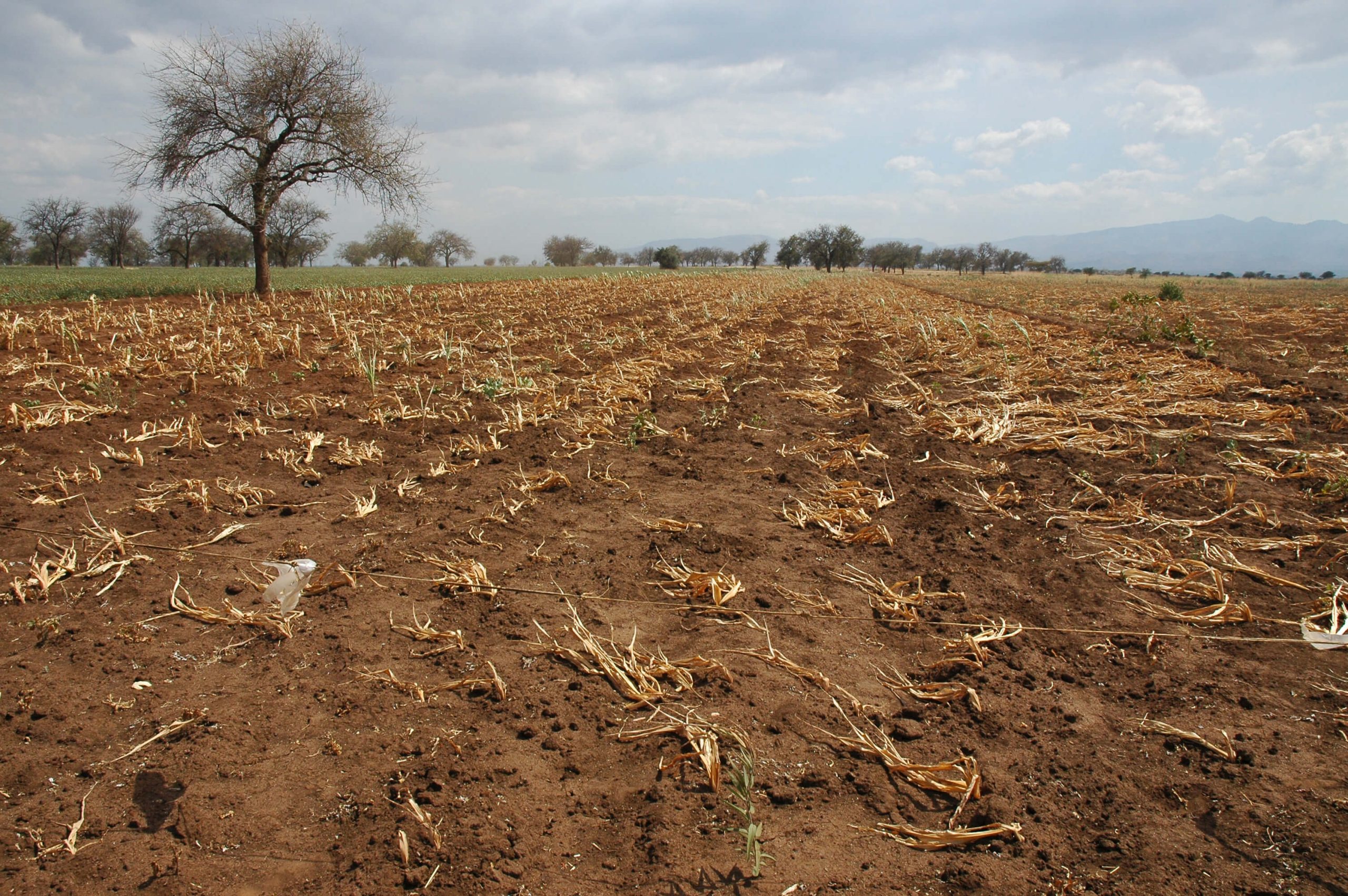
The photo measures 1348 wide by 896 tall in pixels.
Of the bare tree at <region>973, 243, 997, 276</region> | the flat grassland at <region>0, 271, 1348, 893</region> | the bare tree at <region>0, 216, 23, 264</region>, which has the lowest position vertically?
the flat grassland at <region>0, 271, 1348, 893</region>

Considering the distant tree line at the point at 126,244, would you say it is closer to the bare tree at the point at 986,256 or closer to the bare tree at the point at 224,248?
the bare tree at the point at 224,248

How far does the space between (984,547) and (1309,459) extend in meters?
3.35

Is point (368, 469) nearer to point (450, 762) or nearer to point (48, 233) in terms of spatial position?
point (450, 762)

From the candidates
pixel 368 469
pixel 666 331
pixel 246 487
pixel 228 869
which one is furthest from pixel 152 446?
pixel 666 331

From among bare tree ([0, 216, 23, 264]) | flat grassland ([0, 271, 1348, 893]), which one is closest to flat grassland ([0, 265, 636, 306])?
flat grassland ([0, 271, 1348, 893])

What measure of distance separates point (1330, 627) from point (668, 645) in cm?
310

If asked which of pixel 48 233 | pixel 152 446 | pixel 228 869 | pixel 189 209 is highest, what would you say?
pixel 48 233

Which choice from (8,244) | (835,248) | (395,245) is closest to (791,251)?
(835,248)

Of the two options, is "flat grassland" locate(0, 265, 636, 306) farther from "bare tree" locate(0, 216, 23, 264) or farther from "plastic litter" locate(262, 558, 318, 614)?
"bare tree" locate(0, 216, 23, 264)

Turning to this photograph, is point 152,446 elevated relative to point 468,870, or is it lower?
elevated

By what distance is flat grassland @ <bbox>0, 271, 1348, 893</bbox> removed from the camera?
76.4 inches

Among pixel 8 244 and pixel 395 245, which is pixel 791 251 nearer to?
pixel 395 245

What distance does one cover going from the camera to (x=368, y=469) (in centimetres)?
514

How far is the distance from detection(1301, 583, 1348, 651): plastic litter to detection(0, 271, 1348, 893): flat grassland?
57mm
